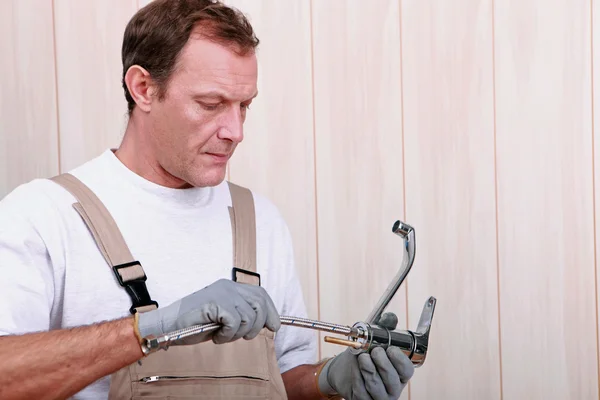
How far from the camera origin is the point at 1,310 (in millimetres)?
1327

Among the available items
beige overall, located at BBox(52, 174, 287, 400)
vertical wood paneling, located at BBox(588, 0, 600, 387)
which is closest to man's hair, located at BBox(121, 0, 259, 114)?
beige overall, located at BBox(52, 174, 287, 400)

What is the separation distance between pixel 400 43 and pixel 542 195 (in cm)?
41

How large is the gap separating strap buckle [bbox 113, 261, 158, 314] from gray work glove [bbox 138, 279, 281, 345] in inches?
5.3

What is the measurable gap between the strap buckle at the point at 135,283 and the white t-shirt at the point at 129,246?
0.8 inches

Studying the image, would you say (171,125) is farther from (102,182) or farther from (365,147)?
(365,147)

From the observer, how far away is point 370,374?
1466 millimetres

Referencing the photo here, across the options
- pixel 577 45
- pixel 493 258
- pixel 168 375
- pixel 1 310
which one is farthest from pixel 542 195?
pixel 1 310

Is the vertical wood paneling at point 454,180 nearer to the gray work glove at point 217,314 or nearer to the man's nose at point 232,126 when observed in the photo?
the man's nose at point 232,126

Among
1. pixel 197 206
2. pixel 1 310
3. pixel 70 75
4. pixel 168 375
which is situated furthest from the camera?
pixel 70 75

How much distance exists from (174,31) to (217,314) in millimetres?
490

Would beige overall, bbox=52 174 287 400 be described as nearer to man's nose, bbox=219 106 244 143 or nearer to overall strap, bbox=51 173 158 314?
overall strap, bbox=51 173 158 314

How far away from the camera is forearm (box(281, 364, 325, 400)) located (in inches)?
62.5

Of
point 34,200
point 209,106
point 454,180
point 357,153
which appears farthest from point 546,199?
point 34,200

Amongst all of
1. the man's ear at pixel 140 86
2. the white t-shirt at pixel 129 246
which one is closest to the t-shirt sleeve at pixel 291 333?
the white t-shirt at pixel 129 246
